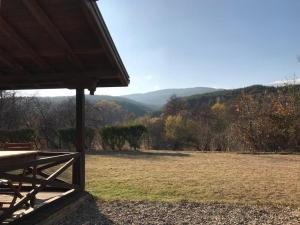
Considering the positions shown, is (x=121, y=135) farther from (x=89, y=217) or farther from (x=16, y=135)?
(x=89, y=217)

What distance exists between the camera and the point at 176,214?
7.22 m

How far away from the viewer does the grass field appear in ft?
28.1

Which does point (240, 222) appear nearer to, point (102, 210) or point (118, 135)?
point (102, 210)

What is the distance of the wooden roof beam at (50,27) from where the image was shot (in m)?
6.18

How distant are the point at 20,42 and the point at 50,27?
855 mm

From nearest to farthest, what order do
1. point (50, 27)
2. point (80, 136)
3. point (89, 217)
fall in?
point (50, 27) → point (89, 217) → point (80, 136)

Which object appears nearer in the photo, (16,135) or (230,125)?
(16,135)

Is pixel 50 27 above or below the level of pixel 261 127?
above

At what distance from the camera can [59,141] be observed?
68.6 feet

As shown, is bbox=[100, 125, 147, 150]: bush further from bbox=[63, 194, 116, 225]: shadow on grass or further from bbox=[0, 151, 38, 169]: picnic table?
bbox=[0, 151, 38, 169]: picnic table

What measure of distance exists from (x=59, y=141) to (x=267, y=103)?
454 inches

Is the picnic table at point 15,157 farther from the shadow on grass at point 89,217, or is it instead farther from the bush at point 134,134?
the bush at point 134,134

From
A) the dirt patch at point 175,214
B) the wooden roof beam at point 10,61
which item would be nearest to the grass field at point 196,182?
the dirt patch at point 175,214

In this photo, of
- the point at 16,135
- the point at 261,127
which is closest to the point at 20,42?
the point at 16,135
